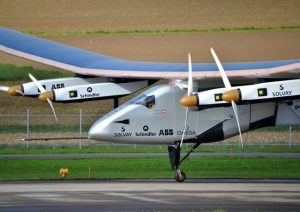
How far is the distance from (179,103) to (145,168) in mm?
4996

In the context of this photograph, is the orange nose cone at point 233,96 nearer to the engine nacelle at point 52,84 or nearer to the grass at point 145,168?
the grass at point 145,168

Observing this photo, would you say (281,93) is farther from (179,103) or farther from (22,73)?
(22,73)

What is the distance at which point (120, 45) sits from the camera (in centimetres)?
7406

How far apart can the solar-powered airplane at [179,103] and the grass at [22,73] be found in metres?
26.3

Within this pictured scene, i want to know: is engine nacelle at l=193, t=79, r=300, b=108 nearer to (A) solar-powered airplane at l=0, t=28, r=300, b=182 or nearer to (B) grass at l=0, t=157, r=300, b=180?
(A) solar-powered airplane at l=0, t=28, r=300, b=182

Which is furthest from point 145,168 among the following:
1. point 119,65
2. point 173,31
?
point 173,31

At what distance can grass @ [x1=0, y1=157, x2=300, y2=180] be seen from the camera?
139ft

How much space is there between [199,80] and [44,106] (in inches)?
1046

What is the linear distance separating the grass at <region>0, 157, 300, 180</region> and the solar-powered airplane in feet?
5.96

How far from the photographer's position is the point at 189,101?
123 ft

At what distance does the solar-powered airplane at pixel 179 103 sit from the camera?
38688 mm

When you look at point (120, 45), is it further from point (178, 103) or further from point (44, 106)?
point (178, 103)

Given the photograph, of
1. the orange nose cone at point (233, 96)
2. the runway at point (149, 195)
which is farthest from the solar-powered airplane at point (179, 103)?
the runway at point (149, 195)

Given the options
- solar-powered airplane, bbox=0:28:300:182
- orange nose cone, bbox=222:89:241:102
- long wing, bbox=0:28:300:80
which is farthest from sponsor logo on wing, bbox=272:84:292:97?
orange nose cone, bbox=222:89:241:102
